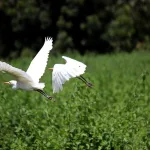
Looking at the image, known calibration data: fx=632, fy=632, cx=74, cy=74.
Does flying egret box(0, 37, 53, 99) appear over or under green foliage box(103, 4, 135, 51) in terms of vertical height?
under

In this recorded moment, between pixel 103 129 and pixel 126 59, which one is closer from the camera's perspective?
pixel 103 129

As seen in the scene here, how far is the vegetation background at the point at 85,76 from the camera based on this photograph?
7875 mm

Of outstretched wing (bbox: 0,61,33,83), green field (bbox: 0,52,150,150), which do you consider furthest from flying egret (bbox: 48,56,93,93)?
outstretched wing (bbox: 0,61,33,83)

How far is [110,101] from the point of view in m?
12.2

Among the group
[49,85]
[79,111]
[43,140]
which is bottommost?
[43,140]

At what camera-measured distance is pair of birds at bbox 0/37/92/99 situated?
321 inches

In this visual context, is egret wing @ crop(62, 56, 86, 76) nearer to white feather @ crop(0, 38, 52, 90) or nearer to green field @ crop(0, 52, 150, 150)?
green field @ crop(0, 52, 150, 150)

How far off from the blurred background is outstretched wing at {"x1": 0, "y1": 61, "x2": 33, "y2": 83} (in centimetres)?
2255

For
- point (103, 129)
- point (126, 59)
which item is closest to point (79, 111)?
point (103, 129)

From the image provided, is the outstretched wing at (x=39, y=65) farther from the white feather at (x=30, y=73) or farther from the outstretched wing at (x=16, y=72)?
the outstretched wing at (x=16, y=72)

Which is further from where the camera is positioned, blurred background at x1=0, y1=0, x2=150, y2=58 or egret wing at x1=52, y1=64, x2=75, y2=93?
blurred background at x1=0, y1=0, x2=150, y2=58

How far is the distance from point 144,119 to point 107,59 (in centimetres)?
1423

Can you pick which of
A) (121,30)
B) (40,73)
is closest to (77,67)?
(40,73)

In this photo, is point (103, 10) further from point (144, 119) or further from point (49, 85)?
point (144, 119)
